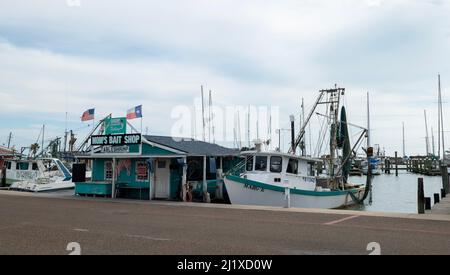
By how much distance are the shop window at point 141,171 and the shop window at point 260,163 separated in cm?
639

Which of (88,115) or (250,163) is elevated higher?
(88,115)

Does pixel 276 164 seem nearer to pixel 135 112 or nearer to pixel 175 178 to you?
pixel 175 178

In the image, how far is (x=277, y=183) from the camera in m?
25.8

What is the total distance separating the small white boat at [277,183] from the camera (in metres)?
24.3

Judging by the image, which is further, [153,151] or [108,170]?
[108,170]

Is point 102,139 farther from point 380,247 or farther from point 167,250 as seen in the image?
point 380,247

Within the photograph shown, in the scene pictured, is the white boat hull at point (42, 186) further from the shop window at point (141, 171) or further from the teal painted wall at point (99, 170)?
the shop window at point (141, 171)

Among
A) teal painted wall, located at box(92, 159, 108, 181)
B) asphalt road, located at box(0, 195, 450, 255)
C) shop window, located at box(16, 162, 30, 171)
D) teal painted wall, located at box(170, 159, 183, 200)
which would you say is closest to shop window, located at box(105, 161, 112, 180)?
teal painted wall, located at box(92, 159, 108, 181)

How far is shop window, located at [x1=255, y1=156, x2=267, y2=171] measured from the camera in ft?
85.7

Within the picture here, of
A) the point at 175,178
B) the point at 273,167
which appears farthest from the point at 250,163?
the point at 175,178

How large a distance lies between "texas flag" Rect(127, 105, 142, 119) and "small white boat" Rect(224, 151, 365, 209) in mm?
6900

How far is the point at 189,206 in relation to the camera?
2119cm

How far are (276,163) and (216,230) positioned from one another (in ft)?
44.3

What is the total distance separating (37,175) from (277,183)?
24947 mm
